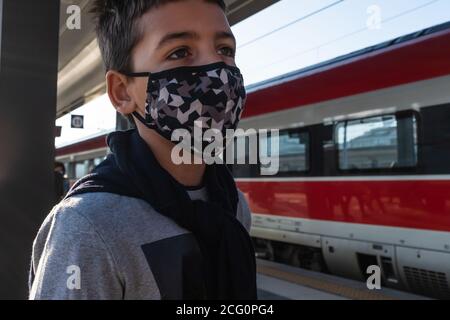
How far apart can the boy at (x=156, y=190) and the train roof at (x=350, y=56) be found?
392 cm

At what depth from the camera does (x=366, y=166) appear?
203 inches

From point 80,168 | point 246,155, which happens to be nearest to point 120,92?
point 246,155

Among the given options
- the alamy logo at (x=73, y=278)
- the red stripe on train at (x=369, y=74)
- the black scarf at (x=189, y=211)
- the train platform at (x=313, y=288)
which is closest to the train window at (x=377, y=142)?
the red stripe on train at (x=369, y=74)

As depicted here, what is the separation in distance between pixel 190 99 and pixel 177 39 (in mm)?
160

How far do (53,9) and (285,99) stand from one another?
3.86 meters

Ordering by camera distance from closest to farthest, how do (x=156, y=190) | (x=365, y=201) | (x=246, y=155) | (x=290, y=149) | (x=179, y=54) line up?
1. (x=156, y=190)
2. (x=179, y=54)
3. (x=365, y=201)
4. (x=290, y=149)
5. (x=246, y=155)

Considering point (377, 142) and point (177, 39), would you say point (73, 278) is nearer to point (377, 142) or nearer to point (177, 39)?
point (177, 39)

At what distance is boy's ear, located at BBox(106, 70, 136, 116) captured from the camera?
1233mm

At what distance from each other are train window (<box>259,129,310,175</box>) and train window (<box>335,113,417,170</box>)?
21.6 inches

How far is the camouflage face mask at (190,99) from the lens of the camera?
46.6 inches

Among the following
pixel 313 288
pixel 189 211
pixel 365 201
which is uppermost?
pixel 189 211

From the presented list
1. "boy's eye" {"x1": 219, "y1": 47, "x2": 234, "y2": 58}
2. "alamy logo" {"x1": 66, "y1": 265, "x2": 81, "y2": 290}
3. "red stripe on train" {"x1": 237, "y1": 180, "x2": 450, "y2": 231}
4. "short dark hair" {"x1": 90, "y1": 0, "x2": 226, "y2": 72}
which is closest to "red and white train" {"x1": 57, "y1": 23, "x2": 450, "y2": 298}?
"red stripe on train" {"x1": 237, "y1": 180, "x2": 450, "y2": 231}

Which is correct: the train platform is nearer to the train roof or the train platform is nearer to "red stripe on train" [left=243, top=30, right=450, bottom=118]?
"red stripe on train" [left=243, top=30, right=450, bottom=118]
